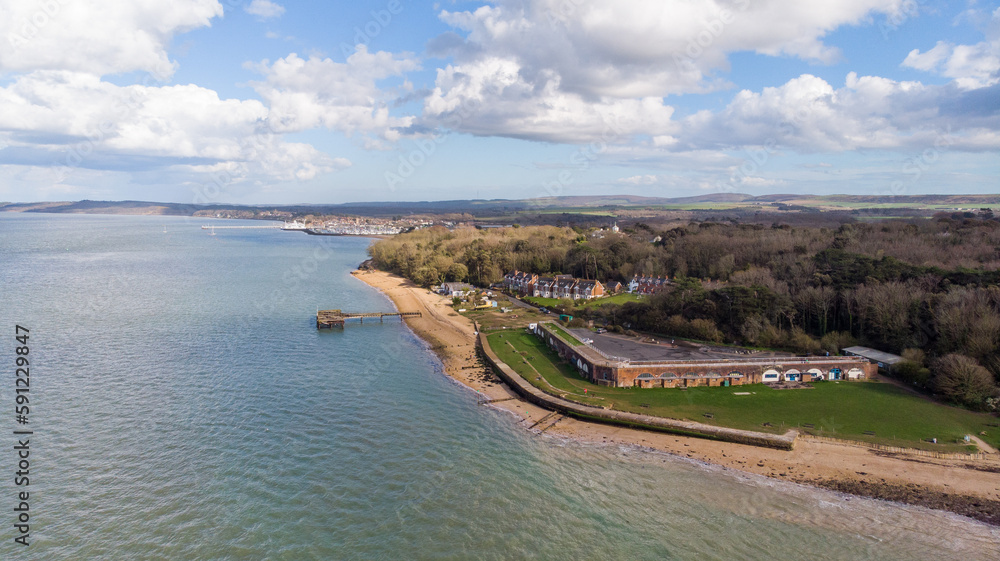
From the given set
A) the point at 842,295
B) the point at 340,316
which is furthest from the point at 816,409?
the point at 340,316

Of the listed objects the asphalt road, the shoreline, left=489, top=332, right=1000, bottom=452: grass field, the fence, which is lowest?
the shoreline

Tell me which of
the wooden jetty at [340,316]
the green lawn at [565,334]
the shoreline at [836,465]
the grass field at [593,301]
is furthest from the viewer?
the grass field at [593,301]

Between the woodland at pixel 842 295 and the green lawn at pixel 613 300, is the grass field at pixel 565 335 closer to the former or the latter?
the woodland at pixel 842 295

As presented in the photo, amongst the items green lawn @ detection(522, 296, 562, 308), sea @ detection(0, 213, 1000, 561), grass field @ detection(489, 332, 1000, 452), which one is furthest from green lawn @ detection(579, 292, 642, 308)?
sea @ detection(0, 213, 1000, 561)

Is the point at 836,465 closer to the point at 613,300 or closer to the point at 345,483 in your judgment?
the point at 345,483

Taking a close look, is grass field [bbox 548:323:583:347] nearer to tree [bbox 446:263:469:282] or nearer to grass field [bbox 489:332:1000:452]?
grass field [bbox 489:332:1000:452]

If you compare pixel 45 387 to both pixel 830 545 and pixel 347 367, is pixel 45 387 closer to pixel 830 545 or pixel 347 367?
pixel 347 367

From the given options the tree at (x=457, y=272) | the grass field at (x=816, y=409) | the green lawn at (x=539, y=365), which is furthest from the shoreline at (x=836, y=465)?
the tree at (x=457, y=272)
